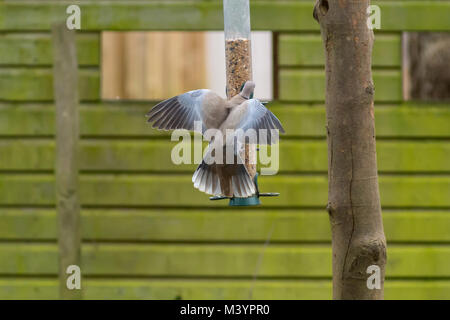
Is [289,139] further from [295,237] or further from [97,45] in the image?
[97,45]

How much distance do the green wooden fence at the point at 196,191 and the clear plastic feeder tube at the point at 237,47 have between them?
198cm

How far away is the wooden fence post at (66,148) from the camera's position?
571 cm

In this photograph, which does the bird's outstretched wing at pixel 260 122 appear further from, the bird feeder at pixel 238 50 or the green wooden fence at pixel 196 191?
the green wooden fence at pixel 196 191

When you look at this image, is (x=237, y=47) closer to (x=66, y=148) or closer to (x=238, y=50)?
(x=238, y=50)

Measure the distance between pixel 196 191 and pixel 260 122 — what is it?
2.84m

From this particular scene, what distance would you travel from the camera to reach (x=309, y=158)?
5.97 metres

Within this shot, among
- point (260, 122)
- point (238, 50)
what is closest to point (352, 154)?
point (260, 122)

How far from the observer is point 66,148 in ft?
18.9

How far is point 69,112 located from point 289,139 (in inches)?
80.3

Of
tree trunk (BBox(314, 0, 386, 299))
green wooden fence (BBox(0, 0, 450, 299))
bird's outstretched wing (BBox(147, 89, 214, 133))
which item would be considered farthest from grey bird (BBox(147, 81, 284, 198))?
green wooden fence (BBox(0, 0, 450, 299))

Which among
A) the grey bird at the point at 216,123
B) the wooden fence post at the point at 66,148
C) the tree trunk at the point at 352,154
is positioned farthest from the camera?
the wooden fence post at the point at 66,148

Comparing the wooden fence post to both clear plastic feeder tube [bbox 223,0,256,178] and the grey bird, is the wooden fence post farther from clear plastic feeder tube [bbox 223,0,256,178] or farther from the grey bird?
the grey bird

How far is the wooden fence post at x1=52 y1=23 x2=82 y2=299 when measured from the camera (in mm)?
5707

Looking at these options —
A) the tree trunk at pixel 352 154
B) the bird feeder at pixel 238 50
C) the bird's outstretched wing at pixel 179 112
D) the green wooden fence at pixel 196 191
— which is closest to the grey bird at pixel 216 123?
the bird's outstretched wing at pixel 179 112
